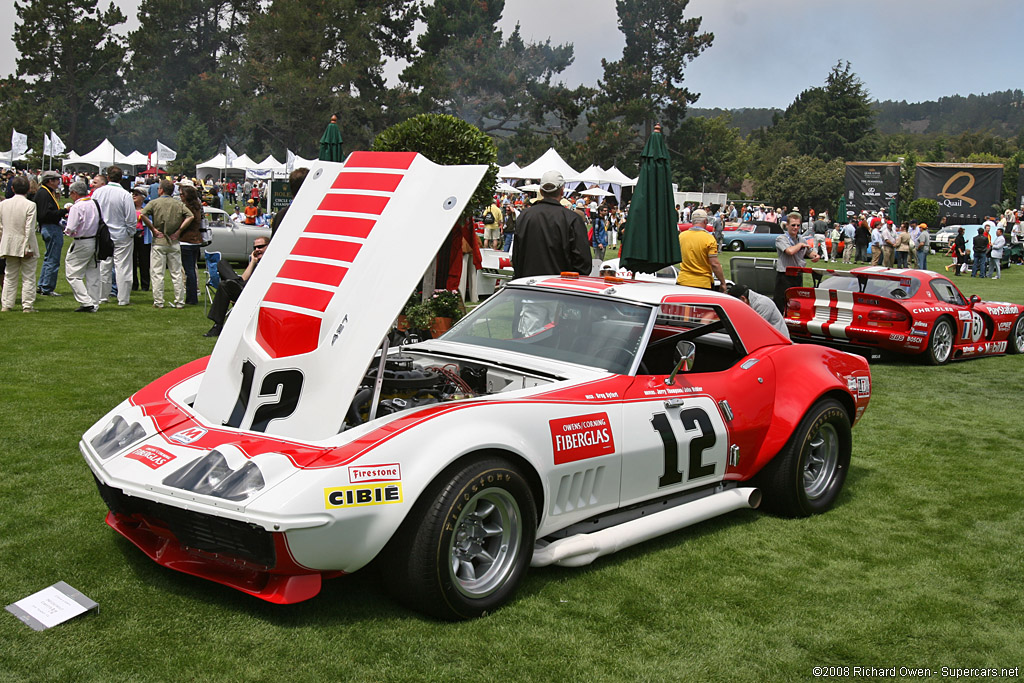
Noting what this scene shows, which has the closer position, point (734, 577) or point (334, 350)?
point (334, 350)

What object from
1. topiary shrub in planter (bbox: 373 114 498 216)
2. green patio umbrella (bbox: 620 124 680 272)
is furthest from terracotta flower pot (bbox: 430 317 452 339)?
green patio umbrella (bbox: 620 124 680 272)

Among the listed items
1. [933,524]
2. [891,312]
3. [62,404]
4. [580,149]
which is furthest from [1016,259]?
[580,149]

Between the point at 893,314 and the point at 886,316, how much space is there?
91 millimetres

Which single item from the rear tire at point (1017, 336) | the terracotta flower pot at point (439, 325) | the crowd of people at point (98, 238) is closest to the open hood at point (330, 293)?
the terracotta flower pot at point (439, 325)

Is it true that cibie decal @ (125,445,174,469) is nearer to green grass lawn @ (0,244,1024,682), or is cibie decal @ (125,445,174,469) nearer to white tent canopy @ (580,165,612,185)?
green grass lawn @ (0,244,1024,682)

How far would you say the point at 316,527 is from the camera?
3371mm

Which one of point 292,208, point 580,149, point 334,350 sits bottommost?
point 334,350

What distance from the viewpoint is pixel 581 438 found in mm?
4227

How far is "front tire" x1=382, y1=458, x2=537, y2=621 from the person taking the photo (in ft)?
11.8

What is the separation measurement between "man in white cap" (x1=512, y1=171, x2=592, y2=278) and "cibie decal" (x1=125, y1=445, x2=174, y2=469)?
15.2ft

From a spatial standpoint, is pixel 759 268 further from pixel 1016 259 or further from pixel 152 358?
pixel 1016 259

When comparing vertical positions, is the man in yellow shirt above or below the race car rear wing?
above

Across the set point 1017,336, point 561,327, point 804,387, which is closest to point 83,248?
point 561,327

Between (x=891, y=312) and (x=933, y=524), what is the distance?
6.48 m
